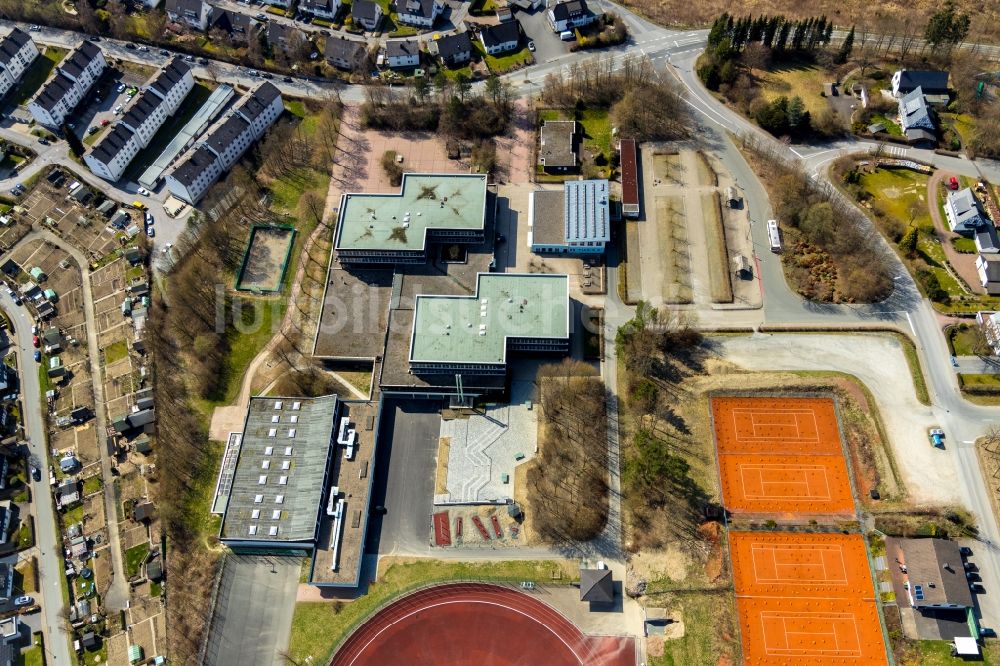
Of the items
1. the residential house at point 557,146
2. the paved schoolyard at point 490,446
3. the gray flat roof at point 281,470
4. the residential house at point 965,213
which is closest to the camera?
the gray flat roof at point 281,470

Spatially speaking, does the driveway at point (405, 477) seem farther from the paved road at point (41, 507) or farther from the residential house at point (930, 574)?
the residential house at point (930, 574)

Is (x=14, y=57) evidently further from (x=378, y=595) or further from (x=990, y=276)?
(x=990, y=276)

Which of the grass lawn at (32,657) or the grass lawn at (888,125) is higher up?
the grass lawn at (888,125)

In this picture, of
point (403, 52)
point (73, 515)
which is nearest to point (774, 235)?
point (403, 52)

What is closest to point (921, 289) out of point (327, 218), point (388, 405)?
point (388, 405)

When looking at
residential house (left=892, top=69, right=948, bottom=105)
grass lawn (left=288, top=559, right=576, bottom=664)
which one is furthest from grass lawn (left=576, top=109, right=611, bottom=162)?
grass lawn (left=288, top=559, right=576, bottom=664)

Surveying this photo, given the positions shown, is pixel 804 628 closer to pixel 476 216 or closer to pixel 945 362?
pixel 945 362

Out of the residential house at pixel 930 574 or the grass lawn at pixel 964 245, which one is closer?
the residential house at pixel 930 574

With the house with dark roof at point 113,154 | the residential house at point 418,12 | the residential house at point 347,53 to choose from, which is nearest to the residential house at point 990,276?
the residential house at point 418,12
